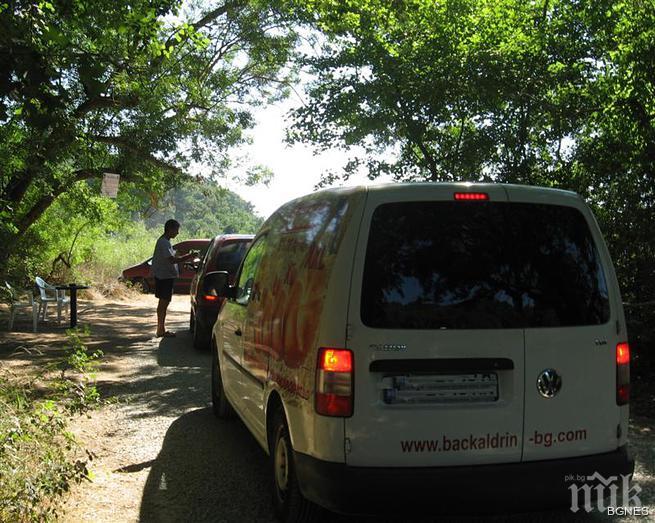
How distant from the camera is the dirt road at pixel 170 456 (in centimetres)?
422

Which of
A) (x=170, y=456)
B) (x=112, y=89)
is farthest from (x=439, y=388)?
(x=112, y=89)

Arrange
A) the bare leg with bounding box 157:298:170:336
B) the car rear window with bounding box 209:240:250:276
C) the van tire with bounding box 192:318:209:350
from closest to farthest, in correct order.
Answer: the van tire with bounding box 192:318:209:350 → the car rear window with bounding box 209:240:250:276 → the bare leg with bounding box 157:298:170:336

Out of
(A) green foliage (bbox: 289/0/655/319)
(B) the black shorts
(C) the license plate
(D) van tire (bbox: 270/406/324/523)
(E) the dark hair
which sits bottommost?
(D) van tire (bbox: 270/406/324/523)

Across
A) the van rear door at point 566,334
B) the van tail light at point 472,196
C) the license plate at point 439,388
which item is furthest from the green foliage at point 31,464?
the van tail light at point 472,196

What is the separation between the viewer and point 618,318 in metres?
3.68

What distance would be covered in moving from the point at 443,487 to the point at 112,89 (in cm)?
1322

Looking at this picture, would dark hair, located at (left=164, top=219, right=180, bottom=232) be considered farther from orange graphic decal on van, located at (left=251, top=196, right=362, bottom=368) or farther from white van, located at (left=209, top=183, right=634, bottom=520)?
white van, located at (left=209, top=183, right=634, bottom=520)

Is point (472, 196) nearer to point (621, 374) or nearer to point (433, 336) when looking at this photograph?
point (433, 336)

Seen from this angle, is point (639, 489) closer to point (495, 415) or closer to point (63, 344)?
point (495, 415)

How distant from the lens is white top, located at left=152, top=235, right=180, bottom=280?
11508mm

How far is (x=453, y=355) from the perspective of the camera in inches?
131

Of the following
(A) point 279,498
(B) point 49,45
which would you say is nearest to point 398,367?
(A) point 279,498

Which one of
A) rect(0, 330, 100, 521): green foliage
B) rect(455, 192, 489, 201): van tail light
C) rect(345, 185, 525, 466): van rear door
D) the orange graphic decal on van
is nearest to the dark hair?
rect(0, 330, 100, 521): green foliage

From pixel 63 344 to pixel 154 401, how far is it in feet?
14.0
